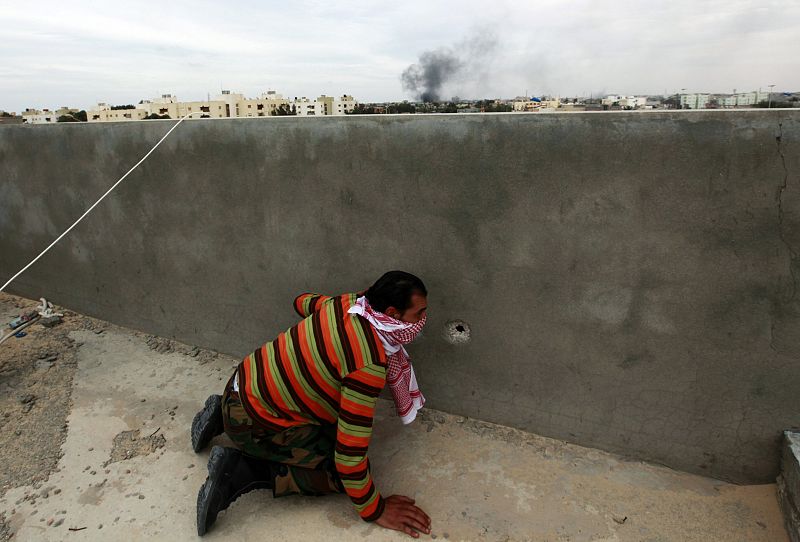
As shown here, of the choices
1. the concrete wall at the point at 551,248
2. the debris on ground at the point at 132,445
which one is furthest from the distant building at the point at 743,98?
the debris on ground at the point at 132,445

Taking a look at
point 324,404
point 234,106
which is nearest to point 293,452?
point 324,404

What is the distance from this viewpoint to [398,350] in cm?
216

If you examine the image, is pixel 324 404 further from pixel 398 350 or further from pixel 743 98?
pixel 743 98

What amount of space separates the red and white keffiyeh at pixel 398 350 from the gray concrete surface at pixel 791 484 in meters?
1.50

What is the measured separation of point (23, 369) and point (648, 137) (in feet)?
12.9

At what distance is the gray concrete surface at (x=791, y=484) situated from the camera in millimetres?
1848

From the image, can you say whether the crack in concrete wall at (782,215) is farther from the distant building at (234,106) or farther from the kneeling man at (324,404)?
the distant building at (234,106)

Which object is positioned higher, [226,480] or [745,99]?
[745,99]

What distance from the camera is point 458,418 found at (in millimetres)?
2686

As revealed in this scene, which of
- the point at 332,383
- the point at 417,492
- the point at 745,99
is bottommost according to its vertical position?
the point at 417,492

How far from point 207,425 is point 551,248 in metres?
1.87

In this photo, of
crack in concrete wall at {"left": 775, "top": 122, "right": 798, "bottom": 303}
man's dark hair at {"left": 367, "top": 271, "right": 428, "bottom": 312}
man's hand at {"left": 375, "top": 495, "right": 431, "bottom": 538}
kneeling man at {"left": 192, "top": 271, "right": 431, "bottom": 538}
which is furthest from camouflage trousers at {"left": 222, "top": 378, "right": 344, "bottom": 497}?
crack in concrete wall at {"left": 775, "top": 122, "right": 798, "bottom": 303}

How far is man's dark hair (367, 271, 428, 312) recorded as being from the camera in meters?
1.96

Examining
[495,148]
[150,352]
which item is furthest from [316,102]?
[495,148]
